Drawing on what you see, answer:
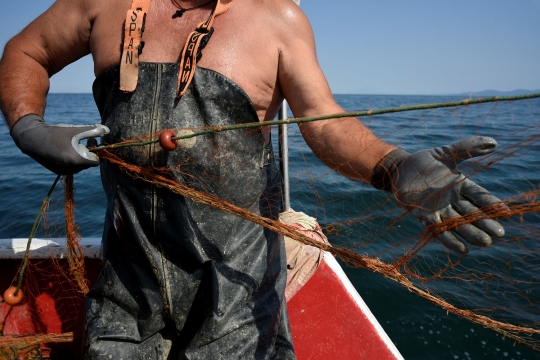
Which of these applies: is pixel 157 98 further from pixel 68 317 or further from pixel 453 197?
pixel 68 317

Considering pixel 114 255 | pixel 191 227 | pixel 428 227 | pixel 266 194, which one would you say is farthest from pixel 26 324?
pixel 428 227

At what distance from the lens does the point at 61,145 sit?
Result: 5.96 ft

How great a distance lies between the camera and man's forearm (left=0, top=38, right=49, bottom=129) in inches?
81.5

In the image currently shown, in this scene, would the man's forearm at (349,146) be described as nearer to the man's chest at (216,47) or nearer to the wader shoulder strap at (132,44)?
the man's chest at (216,47)

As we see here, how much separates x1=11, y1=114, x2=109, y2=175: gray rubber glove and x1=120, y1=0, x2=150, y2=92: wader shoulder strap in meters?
0.25

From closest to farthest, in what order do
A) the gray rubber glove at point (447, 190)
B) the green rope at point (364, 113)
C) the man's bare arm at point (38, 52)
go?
the green rope at point (364, 113), the gray rubber glove at point (447, 190), the man's bare arm at point (38, 52)

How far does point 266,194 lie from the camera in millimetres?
2068

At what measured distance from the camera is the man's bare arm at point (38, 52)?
6.68ft

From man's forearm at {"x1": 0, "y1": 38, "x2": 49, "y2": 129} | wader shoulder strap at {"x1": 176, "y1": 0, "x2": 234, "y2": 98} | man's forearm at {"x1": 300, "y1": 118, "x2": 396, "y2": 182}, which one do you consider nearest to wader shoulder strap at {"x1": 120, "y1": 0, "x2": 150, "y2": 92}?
wader shoulder strap at {"x1": 176, "y1": 0, "x2": 234, "y2": 98}

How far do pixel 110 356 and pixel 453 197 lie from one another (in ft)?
5.48

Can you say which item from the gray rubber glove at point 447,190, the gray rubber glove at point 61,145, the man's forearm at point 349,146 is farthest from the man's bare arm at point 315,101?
the gray rubber glove at point 61,145

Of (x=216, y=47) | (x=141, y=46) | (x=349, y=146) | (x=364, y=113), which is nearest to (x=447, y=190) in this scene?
(x=364, y=113)

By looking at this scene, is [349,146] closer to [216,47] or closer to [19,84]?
[216,47]

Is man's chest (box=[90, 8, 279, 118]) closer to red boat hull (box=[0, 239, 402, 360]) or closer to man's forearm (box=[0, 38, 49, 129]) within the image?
man's forearm (box=[0, 38, 49, 129])
